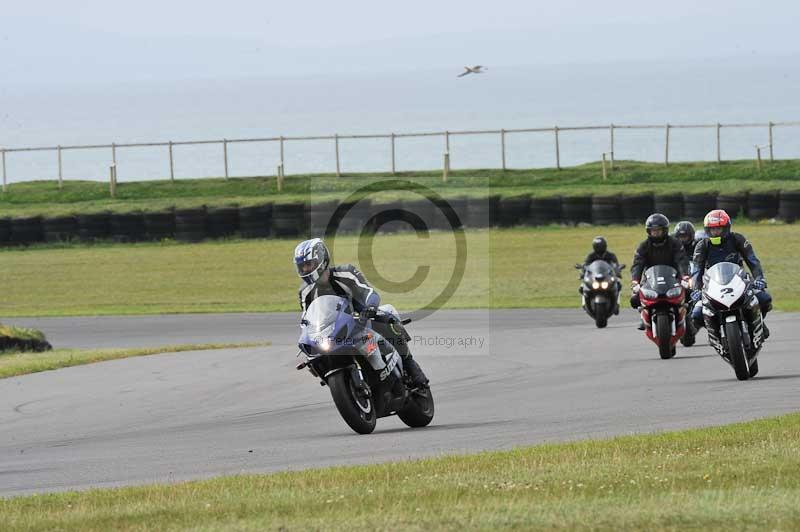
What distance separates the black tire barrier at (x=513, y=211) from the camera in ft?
149

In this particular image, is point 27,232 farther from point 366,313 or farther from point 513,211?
point 366,313

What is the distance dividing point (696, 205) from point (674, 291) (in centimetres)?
2492

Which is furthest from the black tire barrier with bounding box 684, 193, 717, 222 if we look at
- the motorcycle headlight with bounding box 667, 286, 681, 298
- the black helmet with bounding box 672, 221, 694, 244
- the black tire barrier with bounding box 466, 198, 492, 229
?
the motorcycle headlight with bounding box 667, 286, 681, 298

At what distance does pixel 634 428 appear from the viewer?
40.3 feet

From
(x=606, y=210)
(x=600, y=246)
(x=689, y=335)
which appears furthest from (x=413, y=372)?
(x=606, y=210)

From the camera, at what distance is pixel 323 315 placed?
39.6ft

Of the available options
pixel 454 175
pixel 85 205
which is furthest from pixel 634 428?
pixel 454 175

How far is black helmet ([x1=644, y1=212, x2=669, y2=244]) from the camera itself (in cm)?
1848

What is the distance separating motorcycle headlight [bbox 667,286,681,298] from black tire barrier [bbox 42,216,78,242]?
30836 mm

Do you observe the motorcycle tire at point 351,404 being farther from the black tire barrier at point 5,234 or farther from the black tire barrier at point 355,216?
the black tire barrier at point 5,234

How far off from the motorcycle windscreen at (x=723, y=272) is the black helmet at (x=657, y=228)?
290 centimetres
